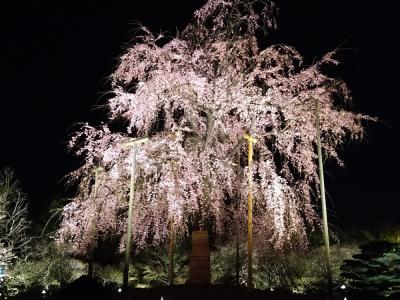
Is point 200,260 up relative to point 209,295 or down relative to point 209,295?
up

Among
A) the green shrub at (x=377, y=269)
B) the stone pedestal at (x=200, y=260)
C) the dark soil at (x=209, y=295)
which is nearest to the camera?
the dark soil at (x=209, y=295)

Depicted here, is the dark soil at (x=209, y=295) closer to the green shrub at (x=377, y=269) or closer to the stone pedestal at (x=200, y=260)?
the green shrub at (x=377, y=269)

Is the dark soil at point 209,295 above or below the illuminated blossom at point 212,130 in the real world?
below

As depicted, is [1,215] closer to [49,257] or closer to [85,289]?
[49,257]

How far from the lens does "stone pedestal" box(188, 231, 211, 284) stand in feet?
56.0

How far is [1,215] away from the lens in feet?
69.6

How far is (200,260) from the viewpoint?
1720cm

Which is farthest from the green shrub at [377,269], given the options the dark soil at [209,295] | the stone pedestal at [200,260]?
the stone pedestal at [200,260]

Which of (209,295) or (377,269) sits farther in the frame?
(377,269)

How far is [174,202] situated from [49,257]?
35.5ft

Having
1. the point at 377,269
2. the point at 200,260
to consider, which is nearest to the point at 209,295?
the point at 200,260

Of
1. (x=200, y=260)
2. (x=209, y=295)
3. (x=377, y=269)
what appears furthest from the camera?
(x=200, y=260)

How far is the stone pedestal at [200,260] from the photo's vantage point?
17078 mm

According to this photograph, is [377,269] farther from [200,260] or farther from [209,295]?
[200,260]
